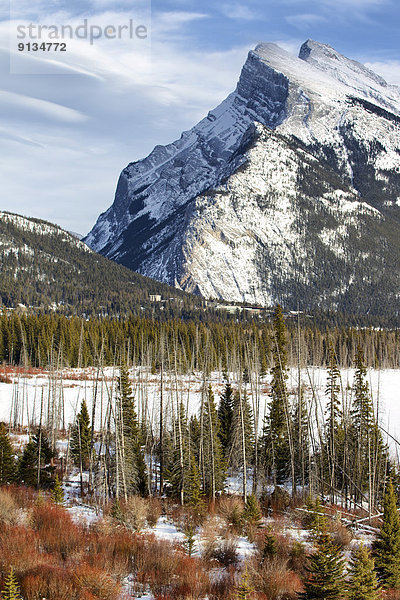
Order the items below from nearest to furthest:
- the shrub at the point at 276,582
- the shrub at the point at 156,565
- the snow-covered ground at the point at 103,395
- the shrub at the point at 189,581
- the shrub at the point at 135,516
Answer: the shrub at the point at 189,581 < the shrub at the point at 156,565 < the shrub at the point at 276,582 < the shrub at the point at 135,516 < the snow-covered ground at the point at 103,395

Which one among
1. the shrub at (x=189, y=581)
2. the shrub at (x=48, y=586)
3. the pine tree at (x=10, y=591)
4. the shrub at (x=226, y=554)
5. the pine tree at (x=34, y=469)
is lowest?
the pine tree at (x=34, y=469)

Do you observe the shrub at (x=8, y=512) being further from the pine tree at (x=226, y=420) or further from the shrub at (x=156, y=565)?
the pine tree at (x=226, y=420)

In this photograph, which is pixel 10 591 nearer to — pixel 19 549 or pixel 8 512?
pixel 19 549

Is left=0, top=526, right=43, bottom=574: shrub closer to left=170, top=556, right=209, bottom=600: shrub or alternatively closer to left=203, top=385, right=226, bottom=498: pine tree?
left=170, top=556, right=209, bottom=600: shrub

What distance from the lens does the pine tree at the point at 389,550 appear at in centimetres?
1942

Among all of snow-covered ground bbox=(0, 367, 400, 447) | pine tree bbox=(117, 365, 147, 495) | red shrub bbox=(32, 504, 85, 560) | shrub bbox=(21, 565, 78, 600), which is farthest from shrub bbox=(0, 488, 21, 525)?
snow-covered ground bbox=(0, 367, 400, 447)

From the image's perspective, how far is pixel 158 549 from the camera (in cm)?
1880

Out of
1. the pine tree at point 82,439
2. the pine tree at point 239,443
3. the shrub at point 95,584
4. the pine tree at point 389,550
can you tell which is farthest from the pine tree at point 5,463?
the pine tree at point 389,550

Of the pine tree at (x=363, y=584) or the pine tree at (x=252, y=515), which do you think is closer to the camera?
the pine tree at (x=363, y=584)

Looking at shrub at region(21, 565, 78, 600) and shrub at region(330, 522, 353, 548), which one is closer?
shrub at region(21, 565, 78, 600)

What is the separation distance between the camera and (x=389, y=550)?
19938 millimetres

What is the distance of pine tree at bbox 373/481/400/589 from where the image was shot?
19.4 meters

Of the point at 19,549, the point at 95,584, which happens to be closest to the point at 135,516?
the point at 19,549

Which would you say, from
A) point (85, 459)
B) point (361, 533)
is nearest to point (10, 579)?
point (361, 533)
